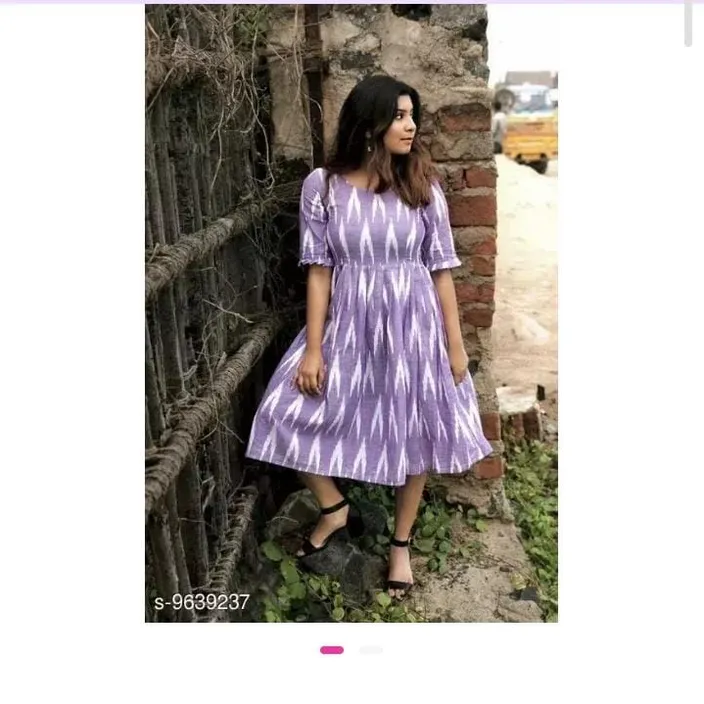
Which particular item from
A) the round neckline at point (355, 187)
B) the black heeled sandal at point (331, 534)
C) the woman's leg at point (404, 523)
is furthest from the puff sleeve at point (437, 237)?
the black heeled sandal at point (331, 534)

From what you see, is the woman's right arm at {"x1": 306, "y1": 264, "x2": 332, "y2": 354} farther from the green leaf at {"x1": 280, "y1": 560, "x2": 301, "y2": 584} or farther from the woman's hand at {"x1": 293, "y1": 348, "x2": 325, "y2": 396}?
the green leaf at {"x1": 280, "y1": 560, "x2": 301, "y2": 584}

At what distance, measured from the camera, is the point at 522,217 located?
92.0 inches

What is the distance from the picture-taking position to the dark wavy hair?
→ 2.07m

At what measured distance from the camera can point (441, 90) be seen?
2355mm

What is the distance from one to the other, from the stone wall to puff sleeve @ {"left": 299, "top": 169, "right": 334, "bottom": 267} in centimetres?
32

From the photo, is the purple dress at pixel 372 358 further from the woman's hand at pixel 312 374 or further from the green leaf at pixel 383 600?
the green leaf at pixel 383 600

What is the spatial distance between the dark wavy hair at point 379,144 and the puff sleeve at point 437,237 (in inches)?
1.2

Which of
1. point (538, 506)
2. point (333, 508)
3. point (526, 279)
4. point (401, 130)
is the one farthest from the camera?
point (538, 506)

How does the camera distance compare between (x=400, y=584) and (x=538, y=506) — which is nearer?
(x=400, y=584)

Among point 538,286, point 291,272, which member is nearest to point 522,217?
point 538,286

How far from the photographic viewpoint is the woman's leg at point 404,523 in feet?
7.51

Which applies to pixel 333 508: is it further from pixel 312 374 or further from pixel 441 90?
pixel 441 90

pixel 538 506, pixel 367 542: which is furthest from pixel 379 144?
pixel 538 506

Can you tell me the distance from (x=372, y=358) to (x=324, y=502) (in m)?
0.42
